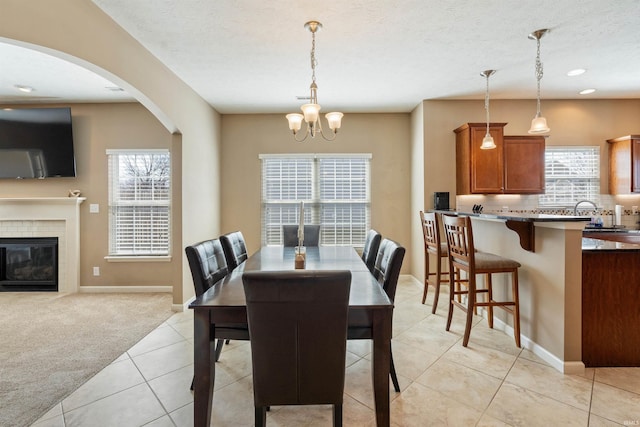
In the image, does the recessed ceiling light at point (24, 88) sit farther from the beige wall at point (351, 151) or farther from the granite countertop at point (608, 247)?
the granite countertop at point (608, 247)

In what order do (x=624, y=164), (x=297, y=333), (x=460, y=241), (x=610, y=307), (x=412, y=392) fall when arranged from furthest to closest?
(x=624, y=164)
(x=460, y=241)
(x=610, y=307)
(x=412, y=392)
(x=297, y=333)

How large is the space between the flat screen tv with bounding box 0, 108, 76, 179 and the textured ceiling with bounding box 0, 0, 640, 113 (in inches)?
13.2

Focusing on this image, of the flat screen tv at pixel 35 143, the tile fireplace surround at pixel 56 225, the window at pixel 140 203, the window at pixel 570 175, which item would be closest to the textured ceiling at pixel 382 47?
the flat screen tv at pixel 35 143

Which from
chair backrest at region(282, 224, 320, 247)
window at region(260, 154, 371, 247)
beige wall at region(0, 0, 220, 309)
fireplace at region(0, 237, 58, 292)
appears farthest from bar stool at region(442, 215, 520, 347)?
fireplace at region(0, 237, 58, 292)

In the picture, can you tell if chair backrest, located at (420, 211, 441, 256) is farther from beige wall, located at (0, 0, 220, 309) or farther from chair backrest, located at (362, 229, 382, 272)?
beige wall, located at (0, 0, 220, 309)

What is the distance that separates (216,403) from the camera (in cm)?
193

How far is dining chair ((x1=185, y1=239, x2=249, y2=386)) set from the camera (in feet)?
5.45

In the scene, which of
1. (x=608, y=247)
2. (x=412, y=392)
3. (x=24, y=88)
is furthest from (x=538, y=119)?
(x=24, y=88)

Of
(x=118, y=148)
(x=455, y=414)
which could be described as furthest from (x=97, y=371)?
(x=118, y=148)

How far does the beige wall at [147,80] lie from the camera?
1.85 meters

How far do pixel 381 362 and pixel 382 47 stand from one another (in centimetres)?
274

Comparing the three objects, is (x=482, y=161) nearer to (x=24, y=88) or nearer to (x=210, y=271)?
(x=210, y=271)

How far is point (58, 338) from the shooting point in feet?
9.60

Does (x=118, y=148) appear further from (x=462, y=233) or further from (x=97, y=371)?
(x=462, y=233)
